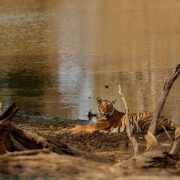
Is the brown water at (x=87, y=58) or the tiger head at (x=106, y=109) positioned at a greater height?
the brown water at (x=87, y=58)

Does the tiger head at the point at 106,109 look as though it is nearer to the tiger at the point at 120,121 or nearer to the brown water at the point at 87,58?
the tiger at the point at 120,121

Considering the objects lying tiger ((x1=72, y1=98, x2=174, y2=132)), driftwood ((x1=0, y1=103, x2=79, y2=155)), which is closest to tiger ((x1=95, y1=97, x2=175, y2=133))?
lying tiger ((x1=72, y1=98, x2=174, y2=132))

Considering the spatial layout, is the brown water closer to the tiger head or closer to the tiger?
the tiger head

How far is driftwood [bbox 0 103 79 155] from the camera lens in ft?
20.4

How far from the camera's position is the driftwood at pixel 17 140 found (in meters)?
6.21

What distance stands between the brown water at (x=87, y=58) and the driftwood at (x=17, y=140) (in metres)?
10.5

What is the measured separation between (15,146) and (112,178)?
2.90m

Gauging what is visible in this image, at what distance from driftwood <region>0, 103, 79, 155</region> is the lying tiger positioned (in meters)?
6.17

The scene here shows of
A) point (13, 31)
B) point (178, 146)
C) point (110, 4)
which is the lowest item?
point (178, 146)

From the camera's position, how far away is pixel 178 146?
6598 millimetres

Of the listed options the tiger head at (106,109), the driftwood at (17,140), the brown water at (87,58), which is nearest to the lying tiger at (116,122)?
the tiger head at (106,109)

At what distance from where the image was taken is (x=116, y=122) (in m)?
13.2

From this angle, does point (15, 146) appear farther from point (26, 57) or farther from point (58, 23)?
point (58, 23)

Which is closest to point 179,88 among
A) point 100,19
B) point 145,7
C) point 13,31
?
point 13,31
